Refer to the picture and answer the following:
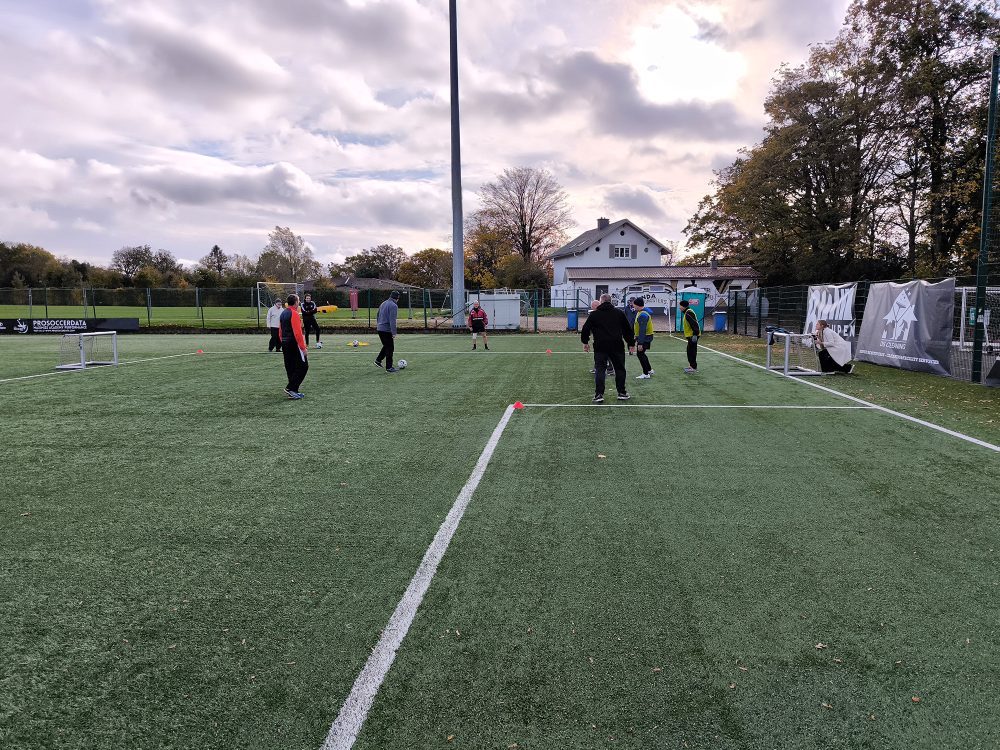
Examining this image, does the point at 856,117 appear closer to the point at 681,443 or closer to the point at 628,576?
the point at 681,443

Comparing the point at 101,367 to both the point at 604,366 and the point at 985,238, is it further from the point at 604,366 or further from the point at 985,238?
the point at 985,238

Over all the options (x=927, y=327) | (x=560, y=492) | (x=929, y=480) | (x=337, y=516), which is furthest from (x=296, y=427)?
(x=927, y=327)

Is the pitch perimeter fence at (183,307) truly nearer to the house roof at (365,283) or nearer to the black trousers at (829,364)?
the black trousers at (829,364)

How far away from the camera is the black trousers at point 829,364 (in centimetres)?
1293

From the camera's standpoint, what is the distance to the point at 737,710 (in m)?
2.46

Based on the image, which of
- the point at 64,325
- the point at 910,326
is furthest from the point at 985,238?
the point at 64,325

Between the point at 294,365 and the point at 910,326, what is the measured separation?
13.6 meters

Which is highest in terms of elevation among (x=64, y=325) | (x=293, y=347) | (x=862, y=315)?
(x=862, y=315)

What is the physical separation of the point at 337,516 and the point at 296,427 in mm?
3542

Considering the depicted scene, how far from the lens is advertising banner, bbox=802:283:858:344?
1645 cm

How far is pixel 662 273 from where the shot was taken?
180ft

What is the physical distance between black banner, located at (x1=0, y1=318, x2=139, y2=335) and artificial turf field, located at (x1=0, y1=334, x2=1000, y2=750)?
25942 mm

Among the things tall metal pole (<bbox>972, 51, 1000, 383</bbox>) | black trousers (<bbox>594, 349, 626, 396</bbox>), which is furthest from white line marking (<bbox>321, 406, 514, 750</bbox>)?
tall metal pole (<bbox>972, 51, 1000, 383</bbox>)

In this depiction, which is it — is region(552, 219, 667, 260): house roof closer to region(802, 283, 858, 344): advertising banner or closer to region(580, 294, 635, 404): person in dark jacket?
region(802, 283, 858, 344): advertising banner
